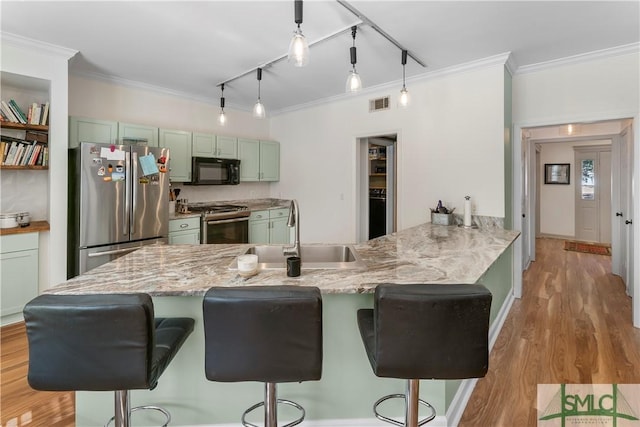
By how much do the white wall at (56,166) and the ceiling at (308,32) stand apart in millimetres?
211

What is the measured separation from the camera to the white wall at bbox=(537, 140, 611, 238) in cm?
728

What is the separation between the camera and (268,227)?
5.07 metres

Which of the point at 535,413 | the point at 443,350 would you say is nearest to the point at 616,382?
the point at 535,413

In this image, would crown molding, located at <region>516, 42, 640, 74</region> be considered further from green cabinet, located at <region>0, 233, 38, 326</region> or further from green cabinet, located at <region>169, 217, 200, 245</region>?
green cabinet, located at <region>0, 233, 38, 326</region>

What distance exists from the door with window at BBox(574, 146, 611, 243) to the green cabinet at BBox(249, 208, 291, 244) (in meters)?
6.55

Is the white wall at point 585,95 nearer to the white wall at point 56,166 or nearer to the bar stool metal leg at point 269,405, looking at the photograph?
the bar stool metal leg at point 269,405

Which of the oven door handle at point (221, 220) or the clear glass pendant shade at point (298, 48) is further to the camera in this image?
the oven door handle at point (221, 220)

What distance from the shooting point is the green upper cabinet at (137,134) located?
3.69 meters

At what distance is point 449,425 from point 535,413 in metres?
0.58

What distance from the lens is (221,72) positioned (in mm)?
3686

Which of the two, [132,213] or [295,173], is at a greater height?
[295,173]

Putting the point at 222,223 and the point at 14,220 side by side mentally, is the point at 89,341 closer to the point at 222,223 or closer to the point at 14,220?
the point at 14,220

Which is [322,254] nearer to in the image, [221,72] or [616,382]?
[616,382]

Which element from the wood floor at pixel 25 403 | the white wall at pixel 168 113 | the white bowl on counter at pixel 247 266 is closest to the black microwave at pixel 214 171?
the white wall at pixel 168 113
